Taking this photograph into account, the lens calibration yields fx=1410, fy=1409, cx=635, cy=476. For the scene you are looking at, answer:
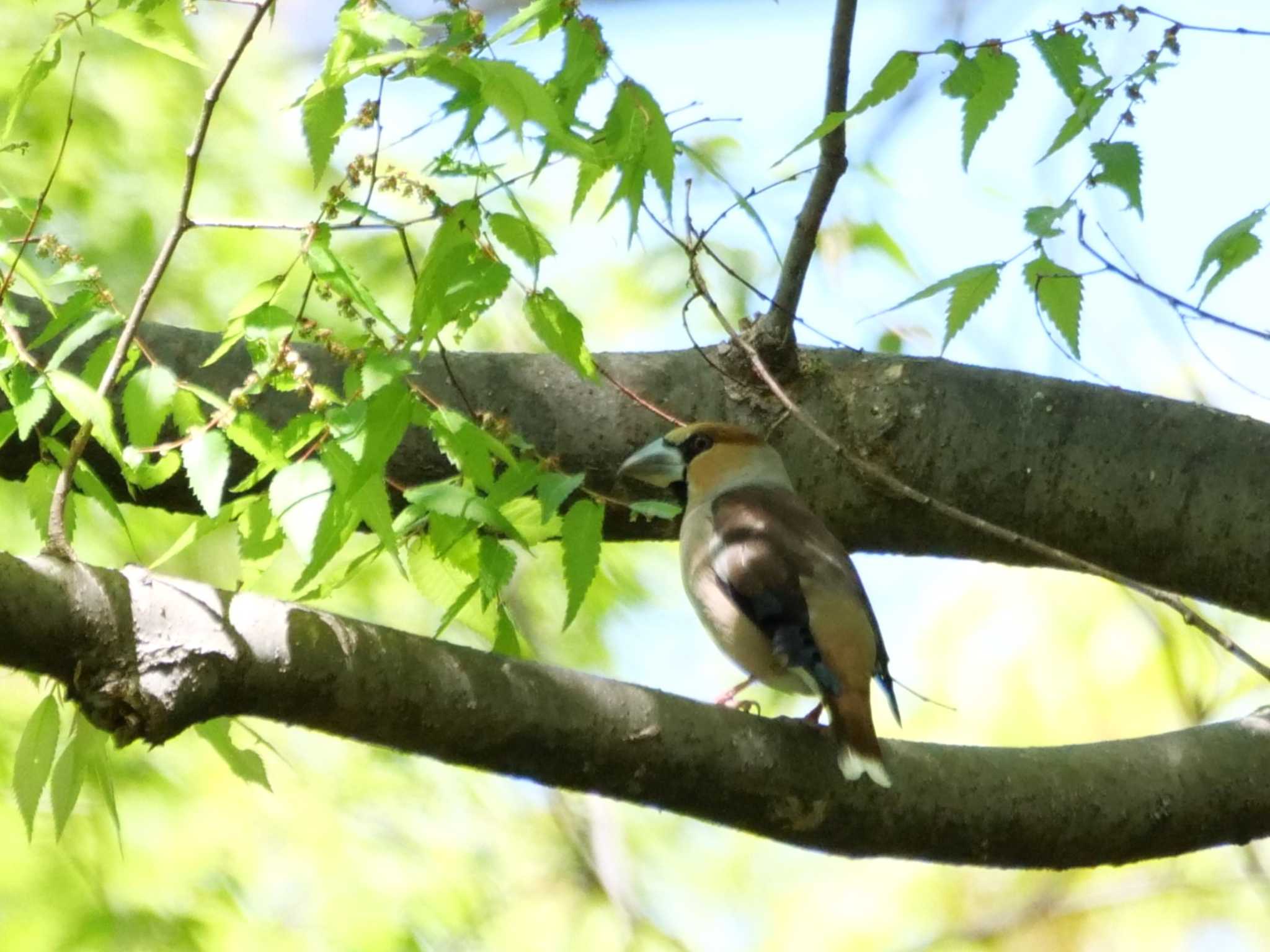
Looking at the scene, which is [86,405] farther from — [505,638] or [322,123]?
[505,638]

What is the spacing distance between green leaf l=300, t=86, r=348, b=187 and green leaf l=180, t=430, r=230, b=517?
560mm

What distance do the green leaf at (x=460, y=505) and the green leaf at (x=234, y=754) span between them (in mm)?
675

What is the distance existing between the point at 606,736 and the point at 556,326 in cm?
85

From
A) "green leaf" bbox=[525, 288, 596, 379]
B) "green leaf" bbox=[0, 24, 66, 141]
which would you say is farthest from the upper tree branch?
"green leaf" bbox=[0, 24, 66, 141]

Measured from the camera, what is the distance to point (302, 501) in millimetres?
2605

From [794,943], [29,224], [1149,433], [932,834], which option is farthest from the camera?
[794,943]

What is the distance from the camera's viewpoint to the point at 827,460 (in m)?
4.54

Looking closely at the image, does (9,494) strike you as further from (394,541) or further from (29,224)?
(394,541)

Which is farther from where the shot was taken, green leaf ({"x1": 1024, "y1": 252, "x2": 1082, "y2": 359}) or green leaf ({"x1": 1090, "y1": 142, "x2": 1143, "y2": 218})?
green leaf ({"x1": 1024, "y1": 252, "x2": 1082, "y2": 359})

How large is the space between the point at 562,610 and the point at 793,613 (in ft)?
8.24

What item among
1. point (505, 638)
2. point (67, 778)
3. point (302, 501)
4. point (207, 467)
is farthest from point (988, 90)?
point (67, 778)

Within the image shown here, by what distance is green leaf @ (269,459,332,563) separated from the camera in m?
2.57

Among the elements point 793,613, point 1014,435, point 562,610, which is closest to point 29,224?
point 793,613

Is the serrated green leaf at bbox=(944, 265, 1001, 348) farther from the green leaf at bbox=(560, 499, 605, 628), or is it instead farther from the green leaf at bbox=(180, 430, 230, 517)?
the green leaf at bbox=(180, 430, 230, 517)
